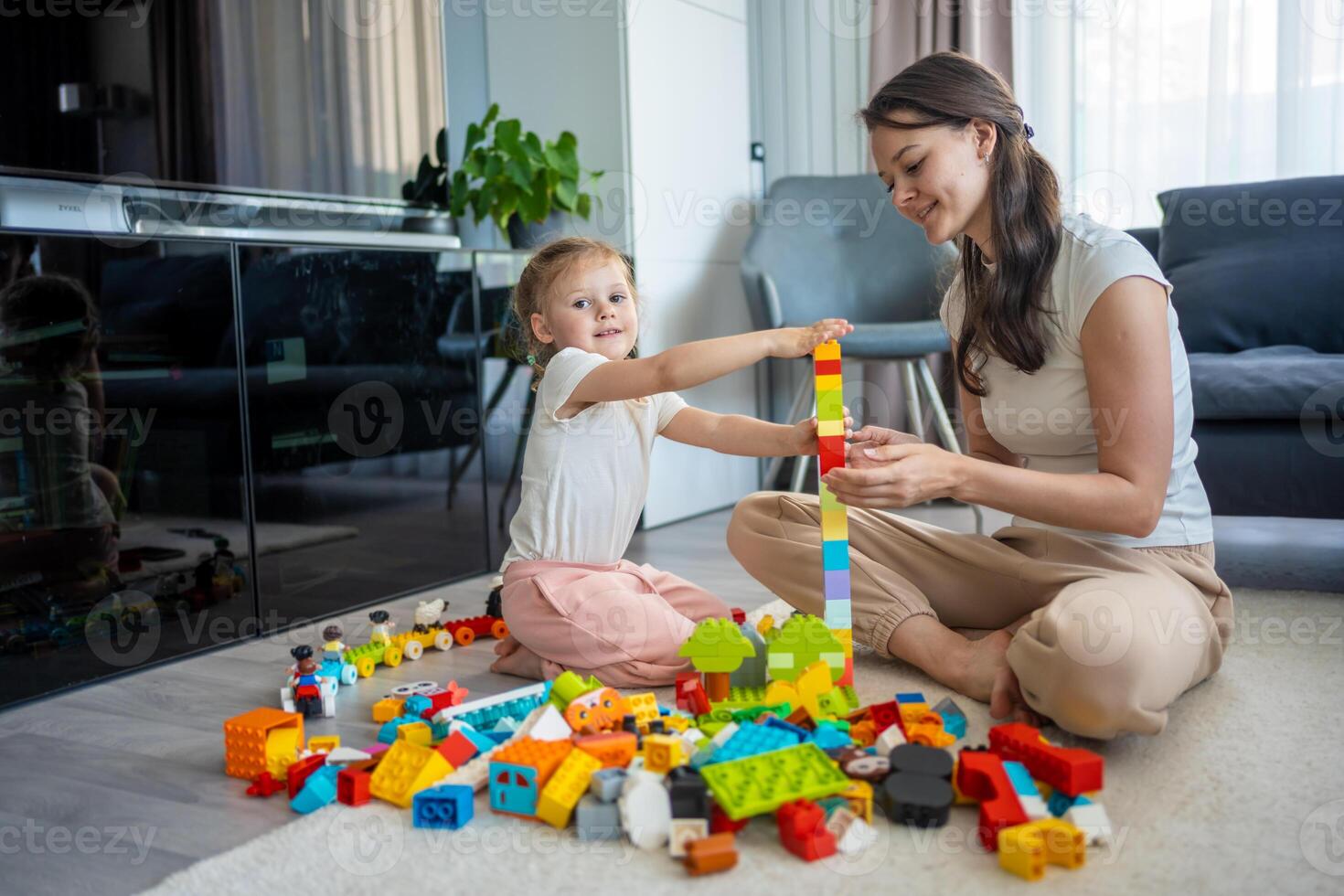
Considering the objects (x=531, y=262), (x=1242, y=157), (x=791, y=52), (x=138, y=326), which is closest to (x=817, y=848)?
(x=531, y=262)

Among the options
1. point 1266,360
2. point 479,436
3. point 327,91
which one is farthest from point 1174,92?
point 327,91

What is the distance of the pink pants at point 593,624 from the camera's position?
154 cm

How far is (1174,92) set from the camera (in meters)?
3.05

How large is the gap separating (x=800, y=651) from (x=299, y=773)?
1.96ft

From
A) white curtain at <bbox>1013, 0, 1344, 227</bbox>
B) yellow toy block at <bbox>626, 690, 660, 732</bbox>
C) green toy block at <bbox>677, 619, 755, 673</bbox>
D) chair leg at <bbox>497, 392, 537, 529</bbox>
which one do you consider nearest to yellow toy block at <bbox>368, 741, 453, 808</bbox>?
yellow toy block at <bbox>626, 690, 660, 732</bbox>

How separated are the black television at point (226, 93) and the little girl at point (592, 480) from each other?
73cm

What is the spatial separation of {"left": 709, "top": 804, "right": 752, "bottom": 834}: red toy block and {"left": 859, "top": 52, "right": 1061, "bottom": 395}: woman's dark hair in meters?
0.70

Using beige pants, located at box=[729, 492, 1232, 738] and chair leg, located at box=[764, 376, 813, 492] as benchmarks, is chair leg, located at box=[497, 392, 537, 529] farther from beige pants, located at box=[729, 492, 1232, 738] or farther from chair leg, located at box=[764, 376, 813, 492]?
beige pants, located at box=[729, 492, 1232, 738]

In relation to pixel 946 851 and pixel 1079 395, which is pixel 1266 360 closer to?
pixel 1079 395

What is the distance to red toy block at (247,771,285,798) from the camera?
121cm

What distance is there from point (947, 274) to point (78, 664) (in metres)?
1.47

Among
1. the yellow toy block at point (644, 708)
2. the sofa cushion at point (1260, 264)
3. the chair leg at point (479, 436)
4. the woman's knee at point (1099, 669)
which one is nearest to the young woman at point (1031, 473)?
the woman's knee at point (1099, 669)

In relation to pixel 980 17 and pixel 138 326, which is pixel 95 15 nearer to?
pixel 138 326

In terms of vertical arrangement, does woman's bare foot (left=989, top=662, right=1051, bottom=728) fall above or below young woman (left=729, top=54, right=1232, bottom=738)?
below
